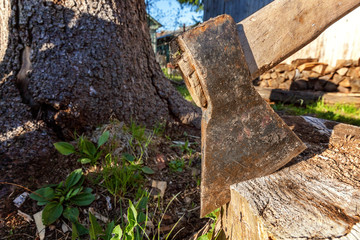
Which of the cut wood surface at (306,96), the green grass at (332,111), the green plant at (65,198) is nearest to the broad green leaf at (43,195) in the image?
the green plant at (65,198)

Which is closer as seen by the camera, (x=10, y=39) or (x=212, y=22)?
(x=212, y=22)

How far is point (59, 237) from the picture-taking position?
4.05 feet

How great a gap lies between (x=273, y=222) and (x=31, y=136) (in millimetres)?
1495

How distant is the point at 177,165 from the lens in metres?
1.67

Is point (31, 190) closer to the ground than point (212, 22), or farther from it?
closer to the ground

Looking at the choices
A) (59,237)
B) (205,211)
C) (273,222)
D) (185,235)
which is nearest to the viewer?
(273,222)

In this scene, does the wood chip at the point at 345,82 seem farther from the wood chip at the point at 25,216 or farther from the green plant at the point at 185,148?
the wood chip at the point at 25,216

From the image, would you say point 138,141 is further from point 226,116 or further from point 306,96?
point 306,96

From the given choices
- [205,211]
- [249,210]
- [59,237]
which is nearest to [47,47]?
[59,237]

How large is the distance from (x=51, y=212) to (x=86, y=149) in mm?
409

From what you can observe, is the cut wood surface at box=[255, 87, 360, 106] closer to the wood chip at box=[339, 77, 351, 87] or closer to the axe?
the wood chip at box=[339, 77, 351, 87]

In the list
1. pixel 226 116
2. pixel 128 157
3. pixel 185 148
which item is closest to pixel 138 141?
→ pixel 128 157

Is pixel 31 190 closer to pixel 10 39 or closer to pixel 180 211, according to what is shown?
pixel 180 211

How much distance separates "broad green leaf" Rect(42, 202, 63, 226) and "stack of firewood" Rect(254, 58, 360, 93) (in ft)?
15.2
